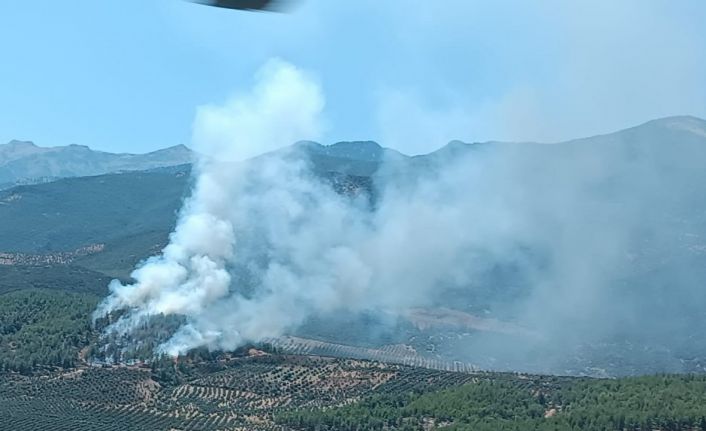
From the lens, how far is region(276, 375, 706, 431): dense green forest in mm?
48094

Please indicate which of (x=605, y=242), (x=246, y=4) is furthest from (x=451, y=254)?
(x=246, y=4)

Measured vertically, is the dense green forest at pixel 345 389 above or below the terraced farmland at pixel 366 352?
above

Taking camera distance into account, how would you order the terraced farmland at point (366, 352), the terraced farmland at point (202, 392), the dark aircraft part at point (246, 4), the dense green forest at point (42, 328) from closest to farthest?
1. the dark aircraft part at point (246, 4)
2. the terraced farmland at point (202, 392)
3. the dense green forest at point (42, 328)
4. the terraced farmland at point (366, 352)

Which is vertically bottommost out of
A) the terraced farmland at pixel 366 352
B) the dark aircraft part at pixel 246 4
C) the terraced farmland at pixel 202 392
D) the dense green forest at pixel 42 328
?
the terraced farmland at pixel 366 352

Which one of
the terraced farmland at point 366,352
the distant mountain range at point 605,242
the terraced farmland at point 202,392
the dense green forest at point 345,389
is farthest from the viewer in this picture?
the distant mountain range at point 605,242

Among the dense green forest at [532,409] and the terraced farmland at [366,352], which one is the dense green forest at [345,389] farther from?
the terraced farmland at [366,352]

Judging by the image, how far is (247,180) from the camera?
13238cm

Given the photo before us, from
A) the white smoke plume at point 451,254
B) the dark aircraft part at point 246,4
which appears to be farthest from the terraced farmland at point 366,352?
the dark aircraft part at point 246,4

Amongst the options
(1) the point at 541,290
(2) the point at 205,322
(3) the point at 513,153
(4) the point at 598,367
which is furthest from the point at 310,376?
(3) the point at 513,153

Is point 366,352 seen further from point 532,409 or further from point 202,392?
point 532,409

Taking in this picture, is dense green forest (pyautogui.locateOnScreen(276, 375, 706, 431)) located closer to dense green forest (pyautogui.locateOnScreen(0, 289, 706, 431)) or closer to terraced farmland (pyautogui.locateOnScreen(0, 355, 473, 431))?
dense green forest (pyautogui.locateOnScreen(0, 289, 706, 431))

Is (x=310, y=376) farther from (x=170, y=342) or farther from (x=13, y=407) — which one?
(x=13, y=407)

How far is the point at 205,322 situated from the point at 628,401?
147ft

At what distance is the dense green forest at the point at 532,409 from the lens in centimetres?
4809
